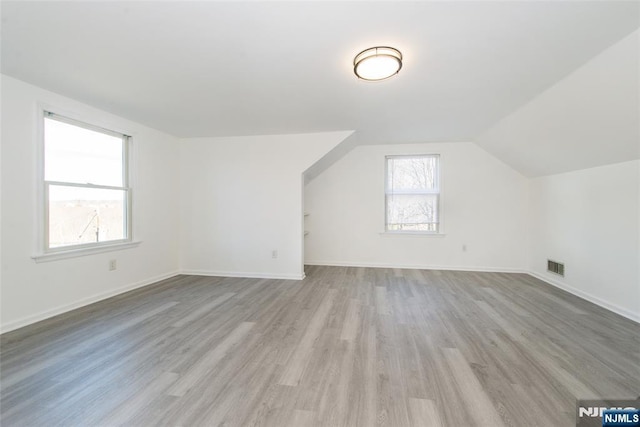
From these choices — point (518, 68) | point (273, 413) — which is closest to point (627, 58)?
point (518, 68)

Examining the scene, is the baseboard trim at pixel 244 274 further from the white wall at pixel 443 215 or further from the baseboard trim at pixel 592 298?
the baseboard trim at pixel 592 298

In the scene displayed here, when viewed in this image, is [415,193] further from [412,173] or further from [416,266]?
[416,266]

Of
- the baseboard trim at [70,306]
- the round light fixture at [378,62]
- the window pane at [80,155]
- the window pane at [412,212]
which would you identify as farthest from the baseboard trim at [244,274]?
the round light fixture at [378,62]

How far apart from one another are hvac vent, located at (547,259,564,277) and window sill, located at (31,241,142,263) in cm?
607

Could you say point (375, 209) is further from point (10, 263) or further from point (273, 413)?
point (10, 263)

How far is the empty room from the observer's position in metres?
1.52

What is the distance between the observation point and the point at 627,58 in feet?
5.85

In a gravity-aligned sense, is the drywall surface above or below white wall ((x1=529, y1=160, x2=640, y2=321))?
above

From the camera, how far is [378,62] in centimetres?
189

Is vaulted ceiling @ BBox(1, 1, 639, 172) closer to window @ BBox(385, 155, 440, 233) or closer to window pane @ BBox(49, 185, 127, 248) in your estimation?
window pane @ BBox(49, 185, 127, 248)

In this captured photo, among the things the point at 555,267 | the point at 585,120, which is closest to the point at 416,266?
the point at 555,267

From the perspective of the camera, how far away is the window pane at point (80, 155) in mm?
2648

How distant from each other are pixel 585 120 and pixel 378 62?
2294 mm

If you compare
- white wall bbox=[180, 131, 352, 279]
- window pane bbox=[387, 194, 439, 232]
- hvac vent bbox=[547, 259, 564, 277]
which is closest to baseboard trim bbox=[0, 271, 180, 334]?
white wall bbox=[180, 131, 352, 279]
